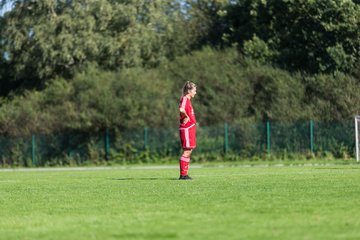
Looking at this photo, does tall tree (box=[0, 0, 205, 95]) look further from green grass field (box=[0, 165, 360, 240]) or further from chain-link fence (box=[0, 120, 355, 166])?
green grass field (box=[0, 165, 360, 240])

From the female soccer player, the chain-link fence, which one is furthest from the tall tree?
the female soccer player

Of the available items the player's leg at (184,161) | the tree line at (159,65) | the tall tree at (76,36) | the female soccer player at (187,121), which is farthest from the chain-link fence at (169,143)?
the female soccer player at (187,121)

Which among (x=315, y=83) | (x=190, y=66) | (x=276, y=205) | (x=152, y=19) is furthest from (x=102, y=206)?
(x=152, y=19)

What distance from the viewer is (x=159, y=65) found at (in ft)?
171

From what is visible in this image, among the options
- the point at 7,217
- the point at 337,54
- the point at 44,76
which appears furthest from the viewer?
the point at 44,76

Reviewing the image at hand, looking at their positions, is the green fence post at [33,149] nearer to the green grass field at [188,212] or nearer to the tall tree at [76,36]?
the tall tree at [76,36]

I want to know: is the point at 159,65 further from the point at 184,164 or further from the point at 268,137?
the point at 184,164

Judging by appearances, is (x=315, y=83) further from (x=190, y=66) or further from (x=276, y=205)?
(x=276, y=205)

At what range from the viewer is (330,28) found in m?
44.4

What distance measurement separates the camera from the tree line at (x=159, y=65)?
44.2 meters

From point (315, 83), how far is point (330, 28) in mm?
2953

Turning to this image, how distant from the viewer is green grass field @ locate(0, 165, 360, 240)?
381 inches

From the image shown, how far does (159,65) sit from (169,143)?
30.4ft

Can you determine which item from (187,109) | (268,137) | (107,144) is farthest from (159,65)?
(187,109)
